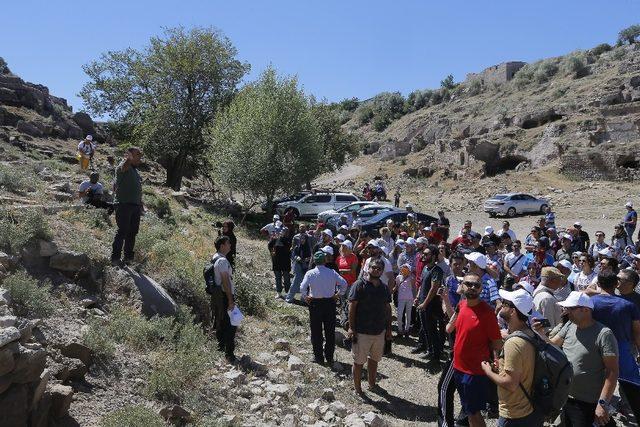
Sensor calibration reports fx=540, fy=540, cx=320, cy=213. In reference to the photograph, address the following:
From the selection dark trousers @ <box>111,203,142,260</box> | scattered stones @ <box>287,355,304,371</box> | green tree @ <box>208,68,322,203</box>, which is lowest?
scattered stones @ <box>287,355,304,371</box>

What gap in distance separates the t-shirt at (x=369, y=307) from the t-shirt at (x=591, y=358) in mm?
2681

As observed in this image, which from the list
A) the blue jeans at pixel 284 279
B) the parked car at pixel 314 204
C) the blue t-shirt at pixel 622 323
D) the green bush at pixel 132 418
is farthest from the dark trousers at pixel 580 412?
the parked car at pixel 314 204

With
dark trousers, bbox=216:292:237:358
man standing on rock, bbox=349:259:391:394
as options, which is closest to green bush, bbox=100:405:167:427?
dark trousers, bbox=216:292:237:358

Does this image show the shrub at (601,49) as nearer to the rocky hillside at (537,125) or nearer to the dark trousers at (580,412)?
the rocky hillside at (537,125)

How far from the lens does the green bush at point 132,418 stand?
483 centimetres

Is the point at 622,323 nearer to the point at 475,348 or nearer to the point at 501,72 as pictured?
the point at 475,348

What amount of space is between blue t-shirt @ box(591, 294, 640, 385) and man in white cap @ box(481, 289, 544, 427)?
1.56 meters

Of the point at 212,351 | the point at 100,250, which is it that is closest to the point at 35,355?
the point at 212,351

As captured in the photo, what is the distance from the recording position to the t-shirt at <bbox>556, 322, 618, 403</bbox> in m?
4.58

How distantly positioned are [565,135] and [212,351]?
3952 centimetres

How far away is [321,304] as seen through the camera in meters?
8.11

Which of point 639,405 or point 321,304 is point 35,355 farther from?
point 639,405

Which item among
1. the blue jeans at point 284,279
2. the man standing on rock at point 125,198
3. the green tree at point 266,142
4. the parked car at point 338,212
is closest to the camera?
the man standing on rock at point 125,198

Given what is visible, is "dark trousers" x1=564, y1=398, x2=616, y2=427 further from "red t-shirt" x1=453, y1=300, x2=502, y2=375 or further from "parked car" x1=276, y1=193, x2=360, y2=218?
"parked car" x1=276, y1=193, x2=360, y2=218
